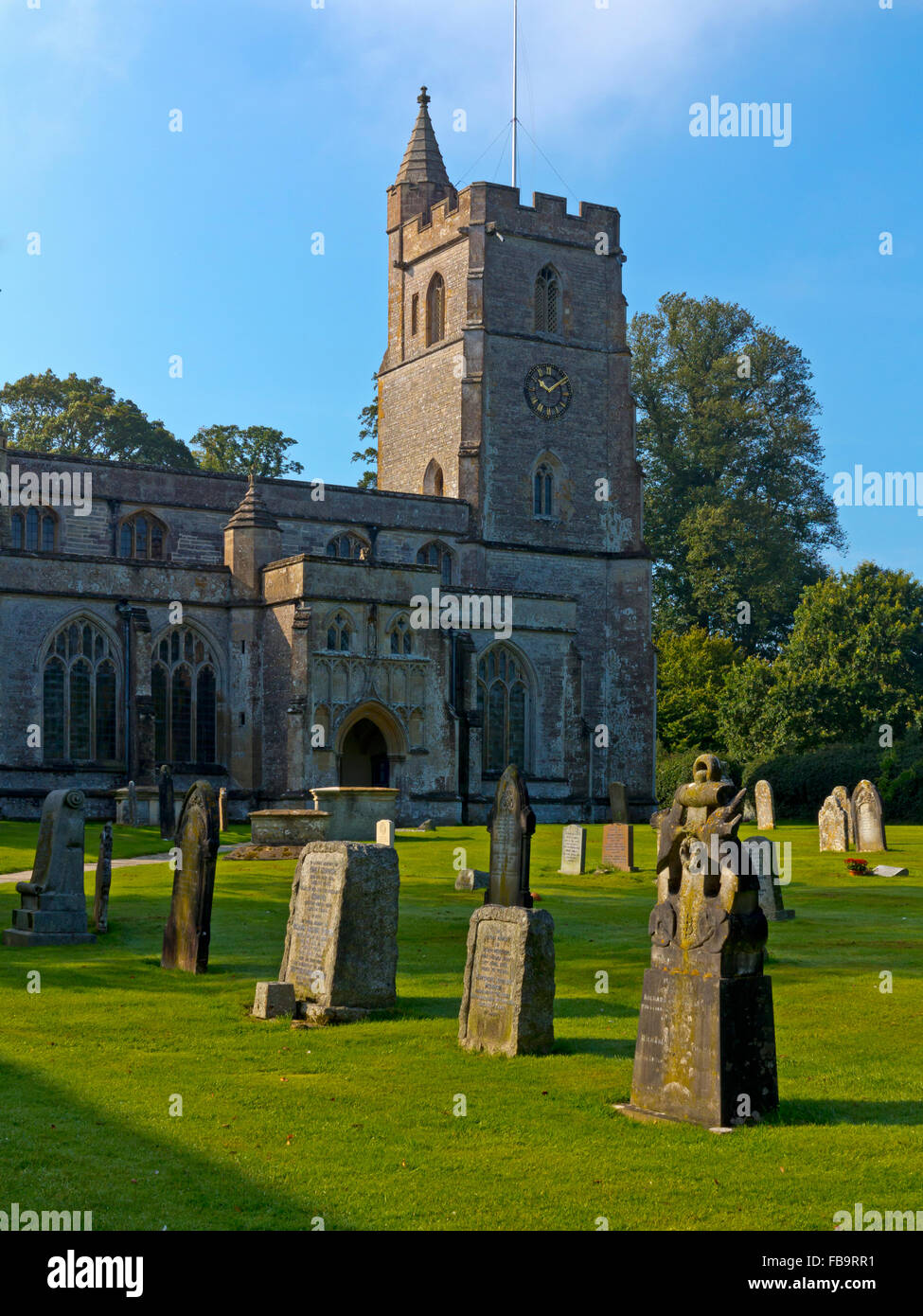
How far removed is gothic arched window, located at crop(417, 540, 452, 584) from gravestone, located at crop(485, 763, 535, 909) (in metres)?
30.4

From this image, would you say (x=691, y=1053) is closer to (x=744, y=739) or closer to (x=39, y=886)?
(x=39, y=886)

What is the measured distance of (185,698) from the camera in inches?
1618

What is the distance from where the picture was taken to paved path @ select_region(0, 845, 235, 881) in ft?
80.9

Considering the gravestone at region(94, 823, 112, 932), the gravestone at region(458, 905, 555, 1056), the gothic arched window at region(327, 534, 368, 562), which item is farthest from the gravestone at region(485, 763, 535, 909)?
the gothic arched window at region(327, 534, 368, 562)

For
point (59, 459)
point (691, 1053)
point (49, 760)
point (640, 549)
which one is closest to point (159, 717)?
point (49, 760)

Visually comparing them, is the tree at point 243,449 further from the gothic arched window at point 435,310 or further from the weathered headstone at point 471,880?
the weathered headstone at point 471,880

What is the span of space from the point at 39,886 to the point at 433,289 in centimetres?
4062

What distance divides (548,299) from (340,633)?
62.4ft

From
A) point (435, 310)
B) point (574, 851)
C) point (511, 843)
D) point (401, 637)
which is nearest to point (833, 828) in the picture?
point (574, 851)

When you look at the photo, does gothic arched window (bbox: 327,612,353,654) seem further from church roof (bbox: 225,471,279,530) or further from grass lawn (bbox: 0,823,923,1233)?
grass lawn (bbox: 0,823,923,1233)

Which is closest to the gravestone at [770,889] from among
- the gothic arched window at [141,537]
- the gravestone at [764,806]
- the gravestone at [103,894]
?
the gravestone at [103,894]

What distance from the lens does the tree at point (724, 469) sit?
225 feet

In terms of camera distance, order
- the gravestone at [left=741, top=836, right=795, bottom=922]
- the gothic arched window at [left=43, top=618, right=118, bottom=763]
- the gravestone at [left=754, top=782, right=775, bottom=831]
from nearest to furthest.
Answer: the gravestone at [left=741, top=836, right=795, bottom=922] → the gravestone at [left=754, top=782, right=775, bottom=831] → the gothic arched window at [left=43, top=618, right=118, bottom=763]

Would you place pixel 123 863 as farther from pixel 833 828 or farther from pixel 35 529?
pixel 35 529
